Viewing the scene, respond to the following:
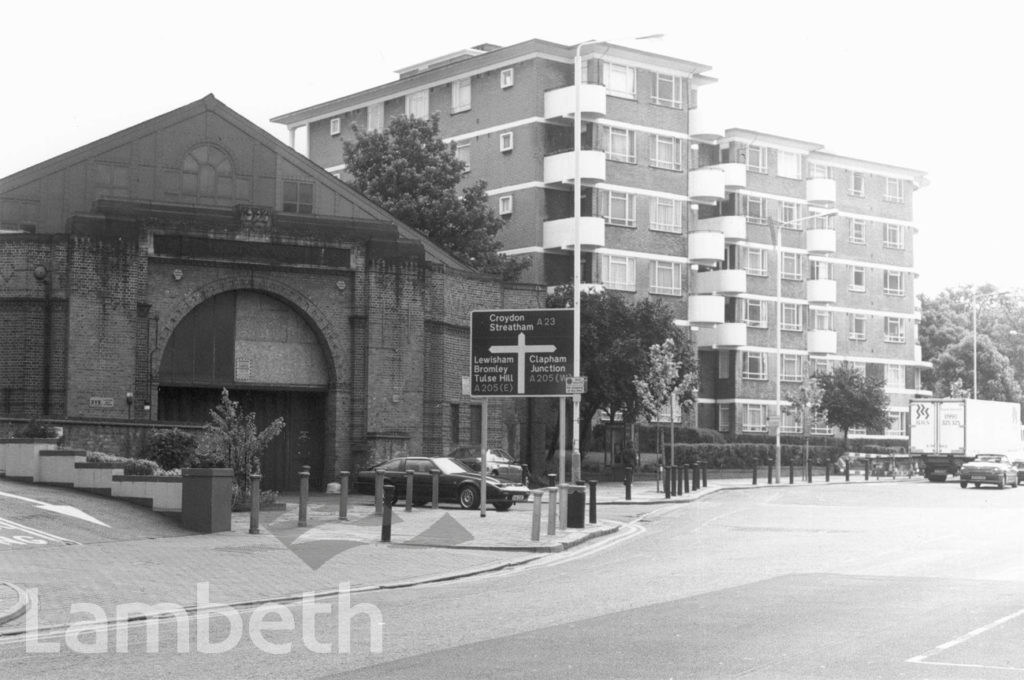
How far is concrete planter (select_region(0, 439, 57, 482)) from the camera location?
27.0 m

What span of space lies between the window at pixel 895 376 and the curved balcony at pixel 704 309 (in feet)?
55.5

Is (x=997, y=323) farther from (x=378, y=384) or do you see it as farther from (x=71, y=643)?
(x=71, y=643)

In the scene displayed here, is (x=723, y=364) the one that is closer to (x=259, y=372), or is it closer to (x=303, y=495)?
(x=259, y=372)

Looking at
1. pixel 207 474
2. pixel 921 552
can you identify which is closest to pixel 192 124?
pixel 207 474

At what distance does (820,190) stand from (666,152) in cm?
1264

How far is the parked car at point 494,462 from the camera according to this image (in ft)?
119

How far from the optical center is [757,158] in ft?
247

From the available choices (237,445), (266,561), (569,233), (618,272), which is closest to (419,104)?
(569,233)

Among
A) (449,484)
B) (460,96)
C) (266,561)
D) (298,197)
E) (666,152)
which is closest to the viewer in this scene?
(266,561)

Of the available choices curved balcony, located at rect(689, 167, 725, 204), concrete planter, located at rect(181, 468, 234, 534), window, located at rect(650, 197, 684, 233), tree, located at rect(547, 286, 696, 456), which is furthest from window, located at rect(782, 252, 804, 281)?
concrete planter, located at rect(181, 468, 234, 534)

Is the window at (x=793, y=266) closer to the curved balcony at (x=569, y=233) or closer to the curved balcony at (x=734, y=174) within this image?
Result: the curved balcony at (x=734, y=174)

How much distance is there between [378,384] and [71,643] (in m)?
27.5

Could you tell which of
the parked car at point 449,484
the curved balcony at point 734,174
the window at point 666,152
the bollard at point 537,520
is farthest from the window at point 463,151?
the bollard at point 537,520

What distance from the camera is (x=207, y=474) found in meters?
24.1
